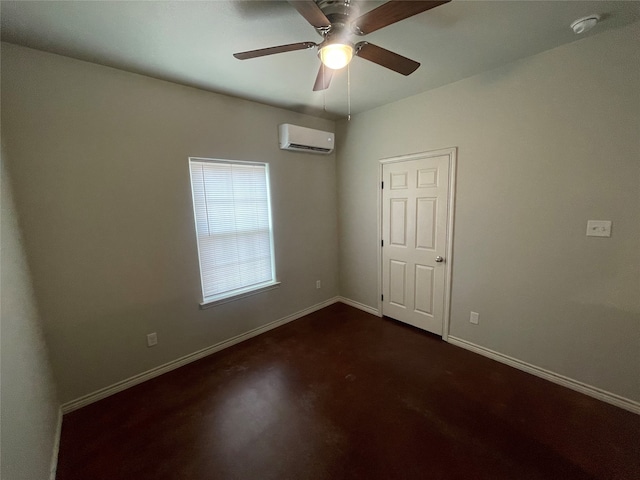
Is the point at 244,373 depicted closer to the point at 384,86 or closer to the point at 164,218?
the point at 164,218

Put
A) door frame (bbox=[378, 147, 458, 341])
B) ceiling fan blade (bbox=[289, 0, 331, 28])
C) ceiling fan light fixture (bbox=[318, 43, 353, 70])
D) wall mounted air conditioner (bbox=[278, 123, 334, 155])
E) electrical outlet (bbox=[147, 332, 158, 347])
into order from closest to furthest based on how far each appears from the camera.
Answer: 1. ceiling fan blade (bbox=[289, 0, 331, 28])
2. ceiling fan light fixture (bbox=[318, 43, 353, 70])
3. electrical outlet (bbox=[147, 332, 158, 347])
4. door frame (bbox=[378, 147, 458, 341])
5. wall mounted air conditioner (bbox=[278, 123, 334, 155])

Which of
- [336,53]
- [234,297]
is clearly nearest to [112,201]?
[234,297]

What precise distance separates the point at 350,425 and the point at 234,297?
64.4 inches

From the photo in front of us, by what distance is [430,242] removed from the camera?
2770 mm

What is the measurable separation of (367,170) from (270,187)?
1.25m

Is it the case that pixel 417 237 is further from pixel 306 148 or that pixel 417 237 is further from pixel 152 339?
pixel 152 339

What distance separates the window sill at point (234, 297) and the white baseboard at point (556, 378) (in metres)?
2.08

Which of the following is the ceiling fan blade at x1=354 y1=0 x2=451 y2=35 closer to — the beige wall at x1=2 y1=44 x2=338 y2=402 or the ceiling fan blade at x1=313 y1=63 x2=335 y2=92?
the ceiling fan blade at x1=313 y1=63 x2=335 y2=92

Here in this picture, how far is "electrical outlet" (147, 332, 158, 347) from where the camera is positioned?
88.9 inches

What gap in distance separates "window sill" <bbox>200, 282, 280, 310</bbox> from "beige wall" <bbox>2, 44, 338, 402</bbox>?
68mm

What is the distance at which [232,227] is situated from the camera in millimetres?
2750

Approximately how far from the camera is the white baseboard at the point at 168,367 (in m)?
1.98

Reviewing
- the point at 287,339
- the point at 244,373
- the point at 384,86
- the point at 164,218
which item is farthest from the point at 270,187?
the point at 244,373

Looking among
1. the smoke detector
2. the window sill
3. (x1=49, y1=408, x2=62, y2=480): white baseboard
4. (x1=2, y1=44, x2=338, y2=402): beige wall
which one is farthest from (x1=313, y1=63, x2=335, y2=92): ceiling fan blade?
(x1=49, y1=408, x2=62, y2=480): white baseboard
